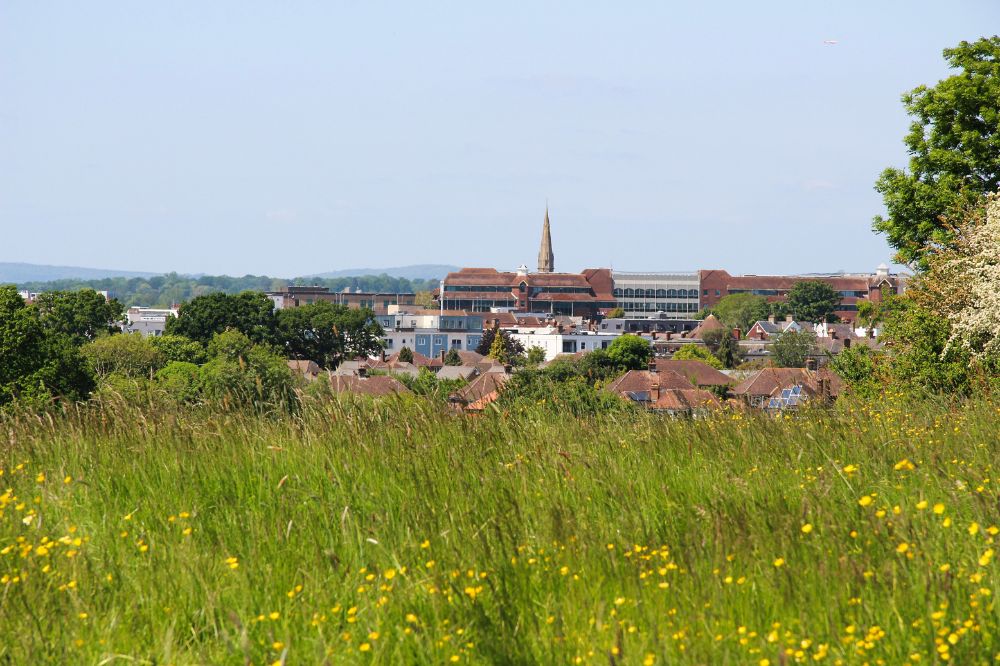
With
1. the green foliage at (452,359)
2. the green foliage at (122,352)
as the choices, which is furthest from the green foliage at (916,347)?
the green foliage at (452,359)

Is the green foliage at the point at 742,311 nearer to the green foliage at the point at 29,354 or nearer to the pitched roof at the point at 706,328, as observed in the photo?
the pitched roof at the point at 706,328

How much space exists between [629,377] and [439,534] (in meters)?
70.0

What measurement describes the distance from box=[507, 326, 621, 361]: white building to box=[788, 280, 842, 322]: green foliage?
41.4 meters

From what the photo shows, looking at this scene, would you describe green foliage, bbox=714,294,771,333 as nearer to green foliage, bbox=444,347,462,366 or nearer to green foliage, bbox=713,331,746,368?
green foliage, bbox=713,331,746,368

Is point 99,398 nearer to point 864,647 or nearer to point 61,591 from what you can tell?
point 61,591

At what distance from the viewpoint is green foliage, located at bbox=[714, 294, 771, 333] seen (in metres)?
159

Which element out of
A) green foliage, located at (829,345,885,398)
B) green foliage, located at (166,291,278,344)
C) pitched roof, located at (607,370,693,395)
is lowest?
pitched roof, located at (607,370,693,395)

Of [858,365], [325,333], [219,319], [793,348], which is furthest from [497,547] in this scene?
[793,348]

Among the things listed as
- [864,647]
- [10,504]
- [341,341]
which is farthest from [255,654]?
[341,341]

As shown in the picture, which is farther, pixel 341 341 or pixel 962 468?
pixel 341 341

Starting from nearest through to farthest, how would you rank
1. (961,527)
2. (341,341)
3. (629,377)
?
(961,527) < (629,377) < (341,341)

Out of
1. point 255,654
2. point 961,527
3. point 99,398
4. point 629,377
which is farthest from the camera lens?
point 629,377

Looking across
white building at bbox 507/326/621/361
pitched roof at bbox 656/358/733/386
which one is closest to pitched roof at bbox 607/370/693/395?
pitched roof at bbox 656/358/733/386

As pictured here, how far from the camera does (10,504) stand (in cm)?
467
